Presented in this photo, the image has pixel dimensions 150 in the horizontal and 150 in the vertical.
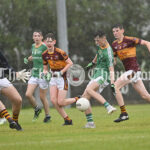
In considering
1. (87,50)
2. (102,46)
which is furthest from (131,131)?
(87,50)

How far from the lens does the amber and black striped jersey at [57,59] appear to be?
37.3 ft

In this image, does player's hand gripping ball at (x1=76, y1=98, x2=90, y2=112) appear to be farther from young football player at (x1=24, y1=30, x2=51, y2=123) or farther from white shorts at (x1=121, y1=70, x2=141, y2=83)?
young football player at (x1=24, y1=30, x2=51, y2=123)

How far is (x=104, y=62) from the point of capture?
11.2 m

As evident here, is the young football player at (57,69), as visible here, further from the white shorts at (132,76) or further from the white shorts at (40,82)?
the white shorts at (40,82)

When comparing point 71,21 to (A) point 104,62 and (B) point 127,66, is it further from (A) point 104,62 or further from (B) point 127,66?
(A) point 104,62

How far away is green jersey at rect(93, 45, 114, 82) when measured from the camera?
1099cm

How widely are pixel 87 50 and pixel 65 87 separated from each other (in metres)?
30.8

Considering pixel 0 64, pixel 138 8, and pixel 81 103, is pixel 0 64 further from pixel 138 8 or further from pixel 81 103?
pixel 138 8

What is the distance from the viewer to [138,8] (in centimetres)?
4588

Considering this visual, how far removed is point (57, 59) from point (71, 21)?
3222 centimetres

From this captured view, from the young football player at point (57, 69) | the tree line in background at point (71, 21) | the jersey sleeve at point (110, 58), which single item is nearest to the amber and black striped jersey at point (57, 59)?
the young football player at point (57, 69)

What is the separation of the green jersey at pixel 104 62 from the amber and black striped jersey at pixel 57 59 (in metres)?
0.77

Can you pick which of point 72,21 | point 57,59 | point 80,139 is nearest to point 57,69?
point 57,59

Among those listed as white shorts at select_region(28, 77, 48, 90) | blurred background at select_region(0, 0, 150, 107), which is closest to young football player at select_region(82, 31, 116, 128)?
white shorts at select_region(28, 77, 48, 90)
